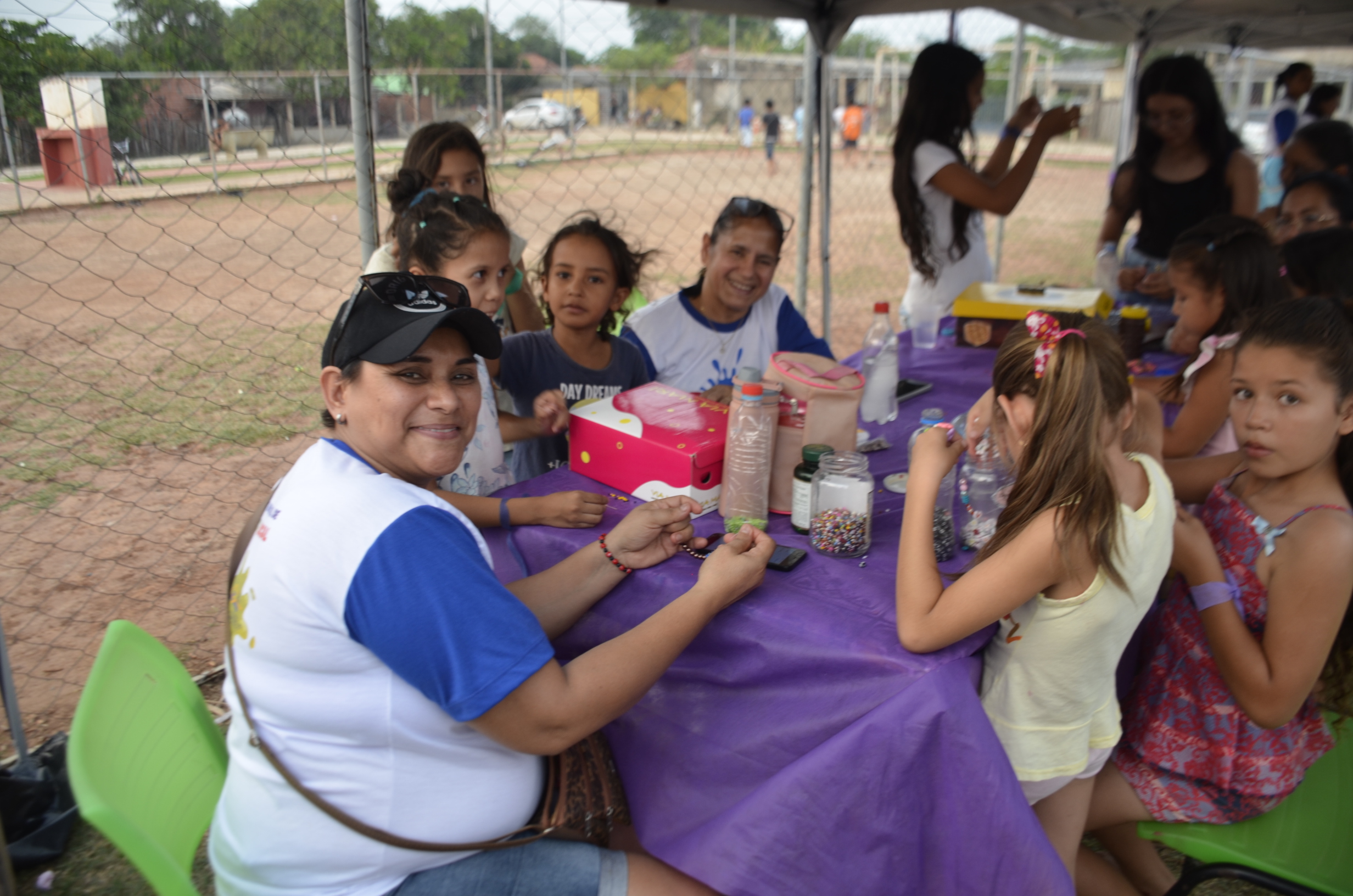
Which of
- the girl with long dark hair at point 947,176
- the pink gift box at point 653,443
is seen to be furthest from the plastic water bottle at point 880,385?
the girl with long dark hair at point 947,176

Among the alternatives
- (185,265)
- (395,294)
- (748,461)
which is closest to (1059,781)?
(748,461)

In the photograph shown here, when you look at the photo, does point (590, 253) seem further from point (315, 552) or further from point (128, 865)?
point (128, 865)

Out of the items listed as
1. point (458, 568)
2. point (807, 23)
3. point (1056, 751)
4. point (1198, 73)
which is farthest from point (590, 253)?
point (1198, 73)

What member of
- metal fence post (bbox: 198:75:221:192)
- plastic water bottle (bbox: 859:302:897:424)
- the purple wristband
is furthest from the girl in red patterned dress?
metal fence post (bbox: 198:75:221:192)

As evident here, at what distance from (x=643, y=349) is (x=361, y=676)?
1644 millimetres

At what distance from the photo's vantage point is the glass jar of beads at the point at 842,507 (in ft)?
4.82

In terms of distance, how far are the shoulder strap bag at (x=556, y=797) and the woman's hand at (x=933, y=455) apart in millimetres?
690

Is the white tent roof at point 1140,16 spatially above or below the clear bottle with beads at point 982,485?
above

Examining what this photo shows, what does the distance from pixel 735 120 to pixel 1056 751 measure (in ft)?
58.9

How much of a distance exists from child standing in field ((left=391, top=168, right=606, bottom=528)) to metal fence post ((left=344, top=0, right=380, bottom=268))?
1.33 ft

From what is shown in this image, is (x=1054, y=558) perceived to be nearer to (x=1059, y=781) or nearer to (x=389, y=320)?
(x=1059, y=781)

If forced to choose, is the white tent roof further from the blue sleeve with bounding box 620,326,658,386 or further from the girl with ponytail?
the girl with ponytail

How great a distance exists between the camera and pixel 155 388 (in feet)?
15.9

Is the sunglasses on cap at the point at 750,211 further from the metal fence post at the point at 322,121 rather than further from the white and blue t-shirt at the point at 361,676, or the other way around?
the metal fence post at the point at 322,121
